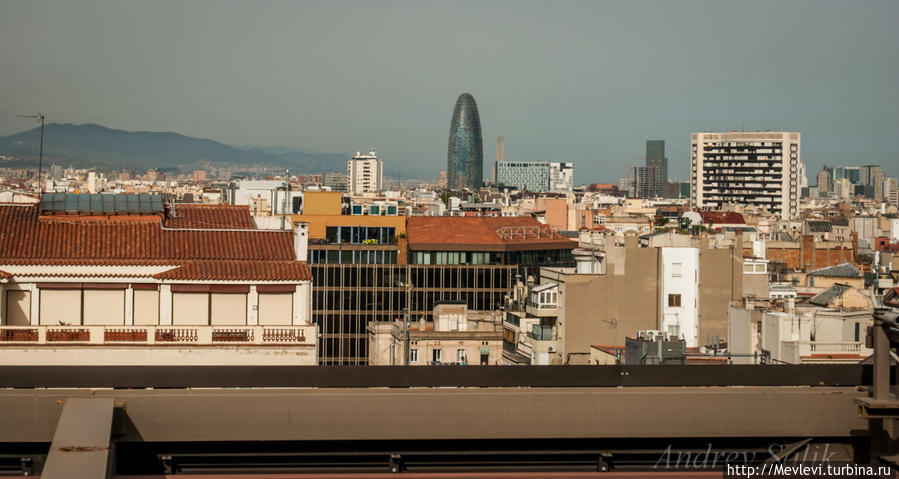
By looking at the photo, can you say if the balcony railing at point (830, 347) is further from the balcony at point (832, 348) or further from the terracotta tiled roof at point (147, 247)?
the terracotta tiled roof at point (147, 247)

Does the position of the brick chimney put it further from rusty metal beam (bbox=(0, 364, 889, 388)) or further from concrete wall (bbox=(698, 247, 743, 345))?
rusty metal beam (bbox=(0, 364, 889, 388))

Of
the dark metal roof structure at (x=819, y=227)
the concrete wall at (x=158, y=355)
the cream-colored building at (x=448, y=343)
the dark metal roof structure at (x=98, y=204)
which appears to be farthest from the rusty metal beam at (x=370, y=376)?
the dark metal roof structure at (x=819, y=227)

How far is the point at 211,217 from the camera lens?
55.1 feet

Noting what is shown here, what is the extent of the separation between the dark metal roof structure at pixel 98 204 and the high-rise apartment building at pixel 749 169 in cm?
15789

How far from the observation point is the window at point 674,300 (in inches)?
1241

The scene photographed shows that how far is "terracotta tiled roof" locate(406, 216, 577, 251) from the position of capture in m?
59.7

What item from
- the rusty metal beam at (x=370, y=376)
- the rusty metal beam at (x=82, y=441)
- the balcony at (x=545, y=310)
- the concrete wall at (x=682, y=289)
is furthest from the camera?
the balcony at (x=545, y=310)

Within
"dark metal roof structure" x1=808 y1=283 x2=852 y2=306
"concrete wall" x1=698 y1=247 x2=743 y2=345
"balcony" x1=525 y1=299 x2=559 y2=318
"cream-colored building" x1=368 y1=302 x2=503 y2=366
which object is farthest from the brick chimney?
"dark metal roof structure" x1=808 y1=283 x2=852 y2=306

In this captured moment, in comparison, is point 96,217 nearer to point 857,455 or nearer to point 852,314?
point 857,455

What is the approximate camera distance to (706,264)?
107ft

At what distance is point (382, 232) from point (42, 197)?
46720 mm

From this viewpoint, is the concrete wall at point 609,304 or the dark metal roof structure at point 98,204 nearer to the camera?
the dark metal roof structure at point 98,204

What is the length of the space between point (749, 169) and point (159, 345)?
170m

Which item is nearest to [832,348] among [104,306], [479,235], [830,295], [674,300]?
[830,295]
